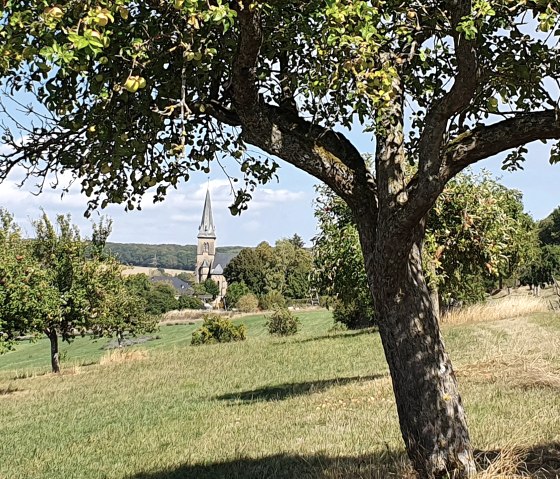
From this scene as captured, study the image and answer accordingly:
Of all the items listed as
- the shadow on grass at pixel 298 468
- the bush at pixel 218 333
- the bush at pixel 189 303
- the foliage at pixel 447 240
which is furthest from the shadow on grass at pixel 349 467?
the bush at pixel 189 303

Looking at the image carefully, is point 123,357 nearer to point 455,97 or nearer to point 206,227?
point 455,97

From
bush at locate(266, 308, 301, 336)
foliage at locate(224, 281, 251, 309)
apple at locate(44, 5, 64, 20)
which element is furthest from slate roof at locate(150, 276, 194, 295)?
apple at locate(44, 5, 64, 20)

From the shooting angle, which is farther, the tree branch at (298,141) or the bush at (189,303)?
the bush at (189,303)

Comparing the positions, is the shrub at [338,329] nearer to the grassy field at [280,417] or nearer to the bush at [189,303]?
the grassy field at [280,417]

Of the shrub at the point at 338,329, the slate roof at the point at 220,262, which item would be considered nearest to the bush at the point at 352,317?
the shrub at the point at 338,329

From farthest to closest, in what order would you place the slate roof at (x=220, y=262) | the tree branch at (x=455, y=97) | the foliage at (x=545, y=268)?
the slate roof at (x=220, y=262)
the foliage at (x=545, y=268)
the tree branch at (x=455, y=97)

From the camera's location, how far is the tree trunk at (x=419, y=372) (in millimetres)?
4570

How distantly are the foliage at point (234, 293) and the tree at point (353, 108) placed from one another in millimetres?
87096

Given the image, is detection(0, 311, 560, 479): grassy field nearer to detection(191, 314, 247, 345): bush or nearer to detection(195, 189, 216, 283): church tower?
detection(191, 314, 247, 345): bush

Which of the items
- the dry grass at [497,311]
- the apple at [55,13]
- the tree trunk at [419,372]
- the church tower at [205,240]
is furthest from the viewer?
the church tower at [205,240]

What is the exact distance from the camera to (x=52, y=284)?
26984 millimetres

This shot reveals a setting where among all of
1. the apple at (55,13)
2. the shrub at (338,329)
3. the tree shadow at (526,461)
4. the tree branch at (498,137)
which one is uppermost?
the apple at (55,13)

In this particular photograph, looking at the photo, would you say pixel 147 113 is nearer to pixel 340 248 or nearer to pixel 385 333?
pixel 385 333

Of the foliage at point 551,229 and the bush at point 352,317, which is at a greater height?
the foliage at point 551,229
